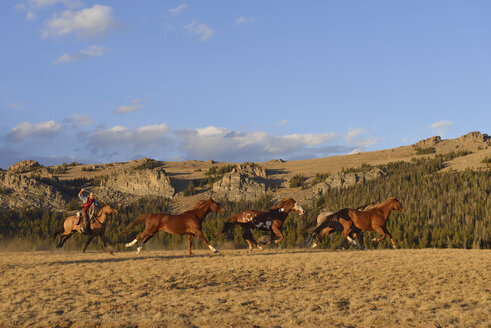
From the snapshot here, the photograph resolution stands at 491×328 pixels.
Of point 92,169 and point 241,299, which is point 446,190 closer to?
point 241,299

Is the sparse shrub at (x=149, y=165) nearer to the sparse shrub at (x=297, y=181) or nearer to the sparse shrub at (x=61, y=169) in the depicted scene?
the sparse shrub at (x=61, y=169)

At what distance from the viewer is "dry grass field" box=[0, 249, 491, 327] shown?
30.4 feet

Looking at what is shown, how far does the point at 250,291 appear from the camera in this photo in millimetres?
11867

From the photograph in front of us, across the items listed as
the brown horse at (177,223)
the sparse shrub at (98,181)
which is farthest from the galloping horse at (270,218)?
the sparse shrub at (98,181)

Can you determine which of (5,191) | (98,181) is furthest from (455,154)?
(5,191)

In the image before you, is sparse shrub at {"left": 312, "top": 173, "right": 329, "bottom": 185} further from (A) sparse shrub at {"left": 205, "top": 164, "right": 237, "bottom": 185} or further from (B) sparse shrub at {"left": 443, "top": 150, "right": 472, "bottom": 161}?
(B) sparse shrub at {"left": 443, "top": 150, "right": 472, "bottom": 161}

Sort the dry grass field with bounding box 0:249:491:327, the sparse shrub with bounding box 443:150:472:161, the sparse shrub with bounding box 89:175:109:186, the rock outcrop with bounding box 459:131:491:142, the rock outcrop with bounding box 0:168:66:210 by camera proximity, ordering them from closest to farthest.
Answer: the dry grass field with bounding box 0:249:491:327 < the rock outcrop with bounding box 0:168:66:210 < the sparse shrub with bounding box 89:175:109:186 < the sparse shrub with bounding box 443:150:472:161 < the rock outcrop with bounding box 459:131:491:142

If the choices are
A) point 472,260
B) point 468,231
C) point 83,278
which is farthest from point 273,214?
point 468,231

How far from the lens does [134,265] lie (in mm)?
15469

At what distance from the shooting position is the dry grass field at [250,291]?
927 cm

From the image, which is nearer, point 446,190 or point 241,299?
point 241,299

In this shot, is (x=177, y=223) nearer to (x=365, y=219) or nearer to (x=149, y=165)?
(x=365, y=219)

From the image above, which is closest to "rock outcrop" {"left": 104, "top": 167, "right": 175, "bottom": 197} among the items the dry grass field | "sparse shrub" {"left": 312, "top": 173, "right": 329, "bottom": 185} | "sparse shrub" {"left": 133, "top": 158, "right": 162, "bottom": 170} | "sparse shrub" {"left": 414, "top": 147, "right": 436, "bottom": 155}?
"sparse shrub" {"left": 133, "top": 158, "right": 162, "bottom": 170}

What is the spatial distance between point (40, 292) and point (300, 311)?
6.57 metres
